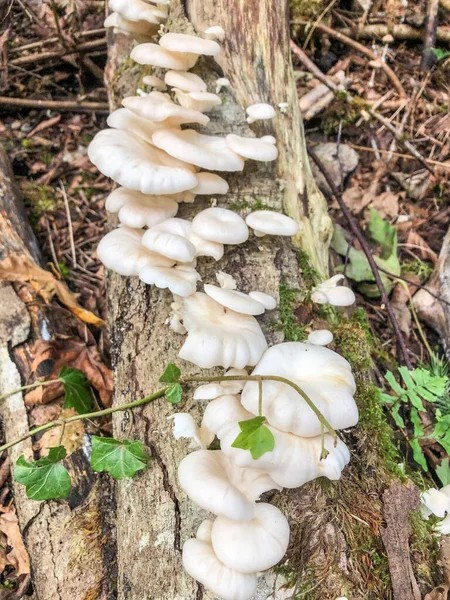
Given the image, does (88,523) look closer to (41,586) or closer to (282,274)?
(41,586)

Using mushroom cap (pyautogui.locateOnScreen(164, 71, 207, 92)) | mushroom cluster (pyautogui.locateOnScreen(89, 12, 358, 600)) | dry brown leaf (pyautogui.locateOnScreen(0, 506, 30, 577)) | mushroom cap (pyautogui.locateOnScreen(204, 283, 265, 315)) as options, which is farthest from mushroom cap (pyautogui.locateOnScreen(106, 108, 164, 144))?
dry brown leaf (pyautogui.locateOnScreen(0, 506, 30, 577))

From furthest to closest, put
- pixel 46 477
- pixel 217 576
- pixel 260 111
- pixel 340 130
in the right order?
1. pixel 340 130
2. pixel 260 111
3. pixel 46 477
4. pixel 217 576

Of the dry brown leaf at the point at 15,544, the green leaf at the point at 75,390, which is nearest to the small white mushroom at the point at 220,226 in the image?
the green leaf at the point at 75,390

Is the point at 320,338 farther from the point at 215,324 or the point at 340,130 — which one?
the point at 340,130

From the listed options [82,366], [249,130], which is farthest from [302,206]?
[82,366]

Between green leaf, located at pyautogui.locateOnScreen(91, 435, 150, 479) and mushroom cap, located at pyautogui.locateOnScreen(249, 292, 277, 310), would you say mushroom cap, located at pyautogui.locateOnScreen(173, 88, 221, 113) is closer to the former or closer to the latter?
mushroom cap, located at pyautogui.locateOnScreen(249, 292, 277, 310)

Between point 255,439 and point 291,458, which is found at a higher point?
point 255,439

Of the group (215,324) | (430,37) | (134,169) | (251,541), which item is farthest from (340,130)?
(251,541)
